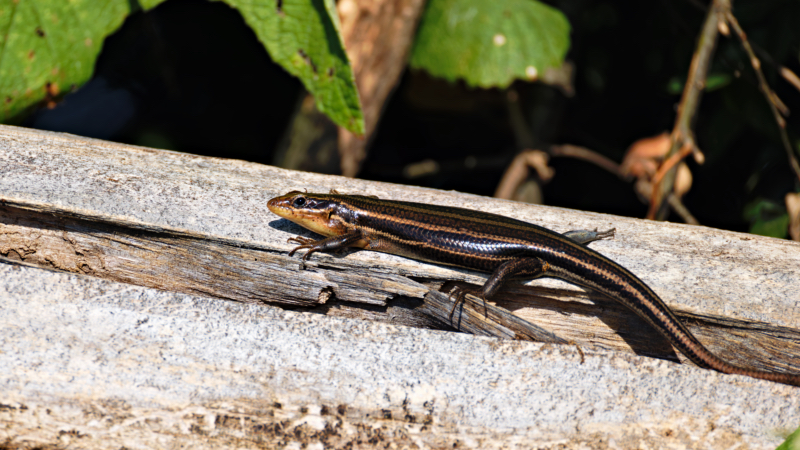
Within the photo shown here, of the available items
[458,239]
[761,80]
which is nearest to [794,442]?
[458,239]

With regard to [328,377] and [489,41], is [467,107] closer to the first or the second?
[489,41]

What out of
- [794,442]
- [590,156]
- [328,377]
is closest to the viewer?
[794,442]

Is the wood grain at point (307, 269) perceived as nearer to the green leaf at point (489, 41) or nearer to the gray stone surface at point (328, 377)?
the gray stone surface at point (328, 377)

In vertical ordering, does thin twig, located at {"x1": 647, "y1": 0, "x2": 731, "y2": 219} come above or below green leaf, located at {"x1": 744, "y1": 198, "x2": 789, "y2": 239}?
above

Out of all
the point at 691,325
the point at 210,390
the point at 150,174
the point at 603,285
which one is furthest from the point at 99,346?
the point at 691,325

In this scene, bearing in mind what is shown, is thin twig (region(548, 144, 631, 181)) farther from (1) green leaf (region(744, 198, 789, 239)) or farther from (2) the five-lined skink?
(2) the five-lined skink

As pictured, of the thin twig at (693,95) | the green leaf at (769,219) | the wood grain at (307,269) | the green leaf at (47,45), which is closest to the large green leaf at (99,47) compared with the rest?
the green leaf at (47,45)

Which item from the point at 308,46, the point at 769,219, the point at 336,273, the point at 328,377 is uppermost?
the point at 308,46

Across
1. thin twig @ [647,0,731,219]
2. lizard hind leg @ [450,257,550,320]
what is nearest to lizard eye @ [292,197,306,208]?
lizard hind leg @ [450,257,550,320]
